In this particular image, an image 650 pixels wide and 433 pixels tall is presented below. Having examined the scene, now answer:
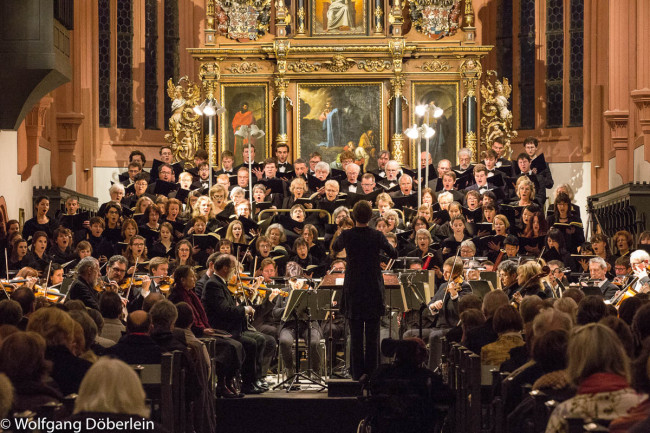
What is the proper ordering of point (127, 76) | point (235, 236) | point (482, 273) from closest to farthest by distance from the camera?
point (482, 273), point (235, 236), point (127, 76)

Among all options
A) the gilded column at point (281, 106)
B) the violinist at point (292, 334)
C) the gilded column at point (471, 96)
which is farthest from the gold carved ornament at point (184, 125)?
the violinist at point (292, 334)

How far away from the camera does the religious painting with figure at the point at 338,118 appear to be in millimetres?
18609

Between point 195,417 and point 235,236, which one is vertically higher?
point 235,236

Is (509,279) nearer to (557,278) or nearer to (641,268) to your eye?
(557,278)

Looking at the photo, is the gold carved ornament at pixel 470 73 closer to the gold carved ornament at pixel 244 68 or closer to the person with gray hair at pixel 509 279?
the gold carved ornament at pixel 244 68

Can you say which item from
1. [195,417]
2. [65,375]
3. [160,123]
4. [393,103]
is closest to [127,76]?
[160,123]

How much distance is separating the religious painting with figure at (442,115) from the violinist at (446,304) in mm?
7600

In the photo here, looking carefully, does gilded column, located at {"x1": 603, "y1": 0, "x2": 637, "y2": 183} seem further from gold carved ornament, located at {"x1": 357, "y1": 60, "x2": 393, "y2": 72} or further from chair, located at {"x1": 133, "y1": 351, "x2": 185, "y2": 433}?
chair, located at {"x1": 133, "y1": 351, "x2": 185, "y2": 433}

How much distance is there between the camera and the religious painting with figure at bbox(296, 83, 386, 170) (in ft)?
61.1

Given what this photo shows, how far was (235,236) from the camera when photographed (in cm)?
1224

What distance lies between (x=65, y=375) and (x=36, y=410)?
99 centimetres

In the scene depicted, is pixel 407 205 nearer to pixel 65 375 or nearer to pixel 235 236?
pixel 235 236

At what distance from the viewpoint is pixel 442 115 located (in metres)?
18.5

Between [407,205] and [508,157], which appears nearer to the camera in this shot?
[407,205]
